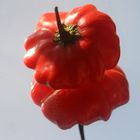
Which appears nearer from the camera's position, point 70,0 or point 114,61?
point 114,61

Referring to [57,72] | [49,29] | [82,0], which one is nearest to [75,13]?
[49,29]

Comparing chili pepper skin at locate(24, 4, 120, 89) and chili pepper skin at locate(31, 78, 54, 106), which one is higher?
chili pepper skin at locate(24, 4, 120, 89)

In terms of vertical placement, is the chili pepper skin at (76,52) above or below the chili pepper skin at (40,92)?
above

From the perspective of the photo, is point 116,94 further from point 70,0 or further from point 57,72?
point 70,0

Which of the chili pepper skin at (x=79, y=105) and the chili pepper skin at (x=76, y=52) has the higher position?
the chili pepper skin at (x=76, y=52)

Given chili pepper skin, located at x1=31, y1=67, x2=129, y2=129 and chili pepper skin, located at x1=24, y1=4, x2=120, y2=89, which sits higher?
chili pepper skin, located at x1=24, y1=4, x2=120, y2=89

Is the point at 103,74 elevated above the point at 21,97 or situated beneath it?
elevated above
